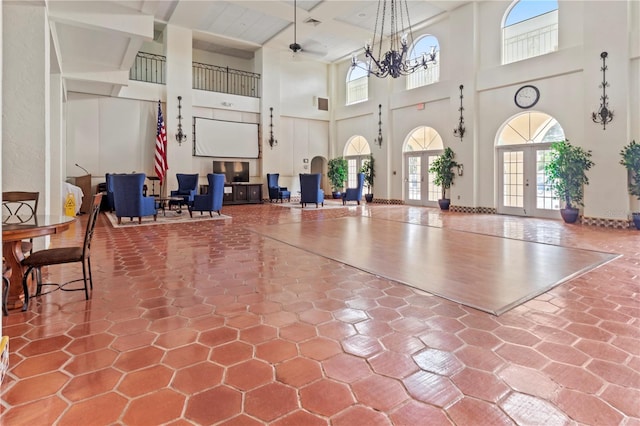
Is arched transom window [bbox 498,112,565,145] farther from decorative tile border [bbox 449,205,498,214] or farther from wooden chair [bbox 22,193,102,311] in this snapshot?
wooden chair [bbox 22,193,102,311]

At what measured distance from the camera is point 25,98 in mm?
3910

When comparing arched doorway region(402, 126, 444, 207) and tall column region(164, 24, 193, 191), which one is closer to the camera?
tall column region(164, 24, 193, 191)

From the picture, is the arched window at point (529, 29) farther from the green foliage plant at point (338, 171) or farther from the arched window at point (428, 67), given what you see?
the green foliage plant at point (338, 171)

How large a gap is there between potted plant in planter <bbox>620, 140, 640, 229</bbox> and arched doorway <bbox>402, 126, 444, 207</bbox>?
186 inches

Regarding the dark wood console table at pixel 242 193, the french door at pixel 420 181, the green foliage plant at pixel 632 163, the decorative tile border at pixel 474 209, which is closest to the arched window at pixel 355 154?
the french door at pixel 420 181

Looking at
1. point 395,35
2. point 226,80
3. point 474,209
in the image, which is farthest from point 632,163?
point 226,80

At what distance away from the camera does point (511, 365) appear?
190 cm

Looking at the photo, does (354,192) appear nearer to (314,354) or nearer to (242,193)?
(242,193)

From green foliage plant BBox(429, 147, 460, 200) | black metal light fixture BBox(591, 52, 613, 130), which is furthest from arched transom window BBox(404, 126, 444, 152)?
black metal light fixture BBox(591, 52, 613, 130)

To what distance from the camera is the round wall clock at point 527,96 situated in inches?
327

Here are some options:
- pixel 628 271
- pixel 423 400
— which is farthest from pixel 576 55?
pixel 423 400

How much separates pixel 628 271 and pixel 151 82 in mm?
12286

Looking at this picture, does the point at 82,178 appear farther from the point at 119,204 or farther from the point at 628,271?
the point at 628,271

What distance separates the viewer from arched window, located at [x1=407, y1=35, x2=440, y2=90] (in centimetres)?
1071
